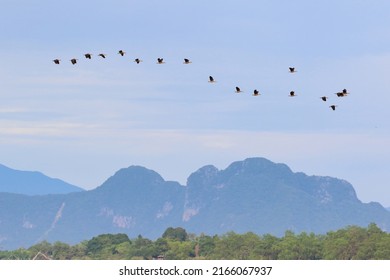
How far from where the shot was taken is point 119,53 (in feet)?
218
